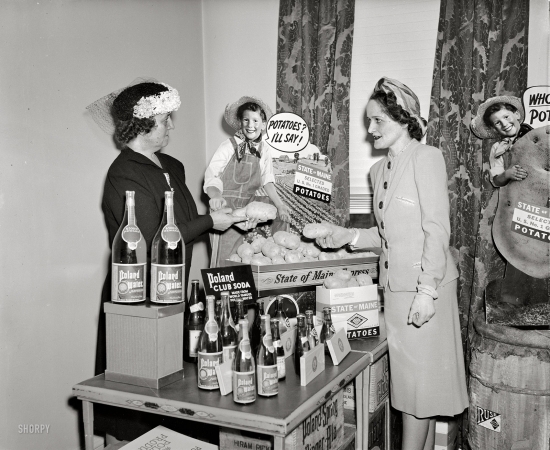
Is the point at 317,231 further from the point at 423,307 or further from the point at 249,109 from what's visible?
the point at 249,109

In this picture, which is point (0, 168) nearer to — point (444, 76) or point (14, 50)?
point (14, 50)

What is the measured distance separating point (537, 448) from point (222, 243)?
6.27ft

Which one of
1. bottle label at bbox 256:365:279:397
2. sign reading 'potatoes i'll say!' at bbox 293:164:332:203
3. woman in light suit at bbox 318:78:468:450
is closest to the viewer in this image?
bottle label at bbox 256:365:279:397

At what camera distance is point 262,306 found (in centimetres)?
253

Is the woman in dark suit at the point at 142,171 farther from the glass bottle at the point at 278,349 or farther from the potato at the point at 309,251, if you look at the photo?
the glass bottle at the point at 278,349

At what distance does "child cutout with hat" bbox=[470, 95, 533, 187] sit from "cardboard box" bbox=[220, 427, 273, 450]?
81.8 inches

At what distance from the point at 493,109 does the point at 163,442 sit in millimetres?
2501

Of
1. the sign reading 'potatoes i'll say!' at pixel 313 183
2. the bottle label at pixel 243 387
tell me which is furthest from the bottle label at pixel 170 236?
the sign reading 'potatoes i'll say!' at pixel 313 183

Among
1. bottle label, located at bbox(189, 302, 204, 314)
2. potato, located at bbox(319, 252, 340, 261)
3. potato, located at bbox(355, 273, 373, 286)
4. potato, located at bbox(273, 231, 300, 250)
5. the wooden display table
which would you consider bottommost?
the wooden display table

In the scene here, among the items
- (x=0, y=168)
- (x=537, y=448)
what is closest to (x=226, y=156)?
(x=0, y=168)

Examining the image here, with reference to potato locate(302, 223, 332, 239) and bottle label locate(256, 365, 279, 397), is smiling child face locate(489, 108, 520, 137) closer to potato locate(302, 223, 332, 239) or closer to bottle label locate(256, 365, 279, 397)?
potato locate(302, 223, 332, 239)

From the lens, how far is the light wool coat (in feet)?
7.23

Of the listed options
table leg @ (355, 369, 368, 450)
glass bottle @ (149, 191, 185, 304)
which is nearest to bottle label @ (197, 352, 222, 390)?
glass bottle @ (149, 191, 185, 304)

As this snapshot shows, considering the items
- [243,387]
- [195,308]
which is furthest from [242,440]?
[195,308]
